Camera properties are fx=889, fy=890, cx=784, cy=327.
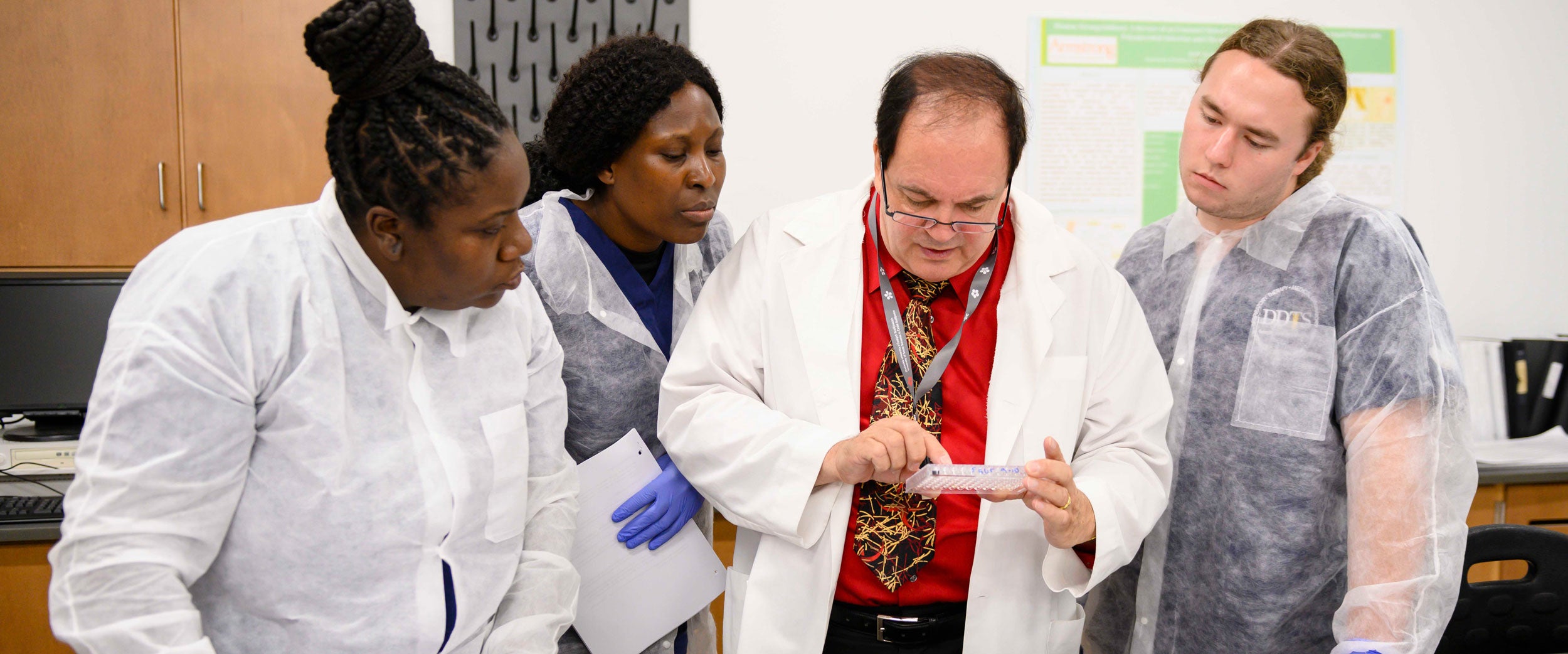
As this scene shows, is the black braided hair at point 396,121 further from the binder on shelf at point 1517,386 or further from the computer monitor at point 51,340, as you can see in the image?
the binder on shelf at point 1517,386

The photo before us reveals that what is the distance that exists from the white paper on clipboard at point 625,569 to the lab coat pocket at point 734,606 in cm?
11

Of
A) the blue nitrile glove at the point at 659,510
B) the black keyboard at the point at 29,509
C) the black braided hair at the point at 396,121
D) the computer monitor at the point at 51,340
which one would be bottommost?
the black keyboard at the point at 29,509

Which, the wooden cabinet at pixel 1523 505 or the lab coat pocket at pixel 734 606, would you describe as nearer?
the lab coat pocket at pixel 734 606

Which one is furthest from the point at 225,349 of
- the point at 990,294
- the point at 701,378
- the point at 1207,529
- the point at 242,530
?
the point at 1207,529

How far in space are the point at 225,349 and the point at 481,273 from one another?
255 mm

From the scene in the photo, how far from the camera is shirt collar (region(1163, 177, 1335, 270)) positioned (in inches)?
58.2

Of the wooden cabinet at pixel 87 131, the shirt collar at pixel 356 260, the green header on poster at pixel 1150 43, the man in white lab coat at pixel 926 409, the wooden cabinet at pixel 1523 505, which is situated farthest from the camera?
the green header on poster at pixel 1150 43

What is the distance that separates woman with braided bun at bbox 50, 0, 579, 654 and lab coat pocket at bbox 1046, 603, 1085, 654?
0.74m

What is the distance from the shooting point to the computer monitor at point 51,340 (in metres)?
2.20

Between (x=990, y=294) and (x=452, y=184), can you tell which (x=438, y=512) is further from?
(x=990, y=294)

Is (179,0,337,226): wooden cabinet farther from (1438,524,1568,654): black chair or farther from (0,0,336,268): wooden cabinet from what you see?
(1438,524,1568,654): black chair

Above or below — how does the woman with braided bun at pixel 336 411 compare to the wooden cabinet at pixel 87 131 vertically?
below

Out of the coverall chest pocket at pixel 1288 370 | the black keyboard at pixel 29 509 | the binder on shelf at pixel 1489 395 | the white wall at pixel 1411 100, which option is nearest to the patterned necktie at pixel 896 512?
the coverall chest pocket at pixel 1288 370

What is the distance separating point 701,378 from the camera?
134cm
